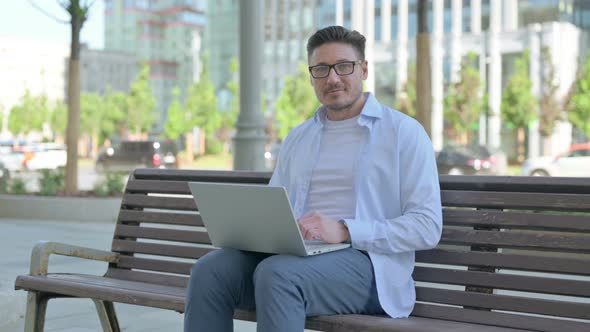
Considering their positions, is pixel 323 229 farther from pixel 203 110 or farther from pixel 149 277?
pixel 203 110

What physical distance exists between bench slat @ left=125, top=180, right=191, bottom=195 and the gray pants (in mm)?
1121

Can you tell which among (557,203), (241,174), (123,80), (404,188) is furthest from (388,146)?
(123,80)

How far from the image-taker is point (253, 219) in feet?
10.4

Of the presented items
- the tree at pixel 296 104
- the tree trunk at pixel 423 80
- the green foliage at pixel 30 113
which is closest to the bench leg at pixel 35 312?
the tree trunk at pixel 423 80

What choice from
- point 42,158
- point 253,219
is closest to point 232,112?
point 42,158

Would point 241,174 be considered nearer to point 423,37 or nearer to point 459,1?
point 423,37

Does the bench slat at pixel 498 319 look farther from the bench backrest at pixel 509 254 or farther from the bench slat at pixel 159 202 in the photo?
the bench slat at pixel 159 202

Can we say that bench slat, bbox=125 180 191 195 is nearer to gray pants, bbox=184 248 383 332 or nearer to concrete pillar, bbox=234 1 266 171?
gray pants, bbox=184 248 383 332

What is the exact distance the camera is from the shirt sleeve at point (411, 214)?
3.27 m

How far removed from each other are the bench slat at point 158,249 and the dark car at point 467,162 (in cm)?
2750

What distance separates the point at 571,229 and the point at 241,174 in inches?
64.0

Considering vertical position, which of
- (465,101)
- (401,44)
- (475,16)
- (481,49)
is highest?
(475,16)

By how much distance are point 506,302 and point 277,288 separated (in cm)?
93

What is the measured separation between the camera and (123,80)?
11600cm
